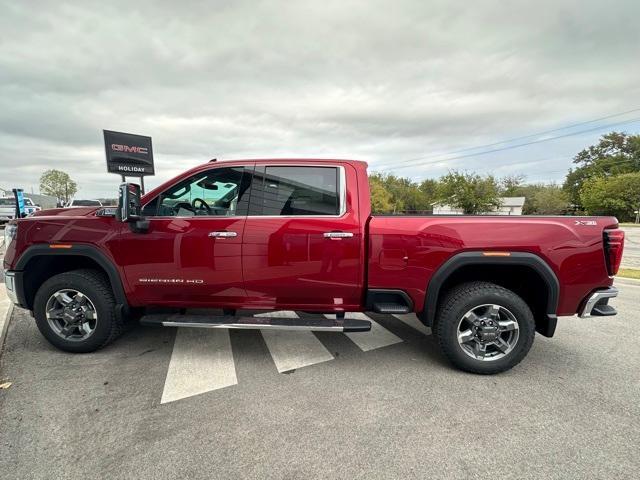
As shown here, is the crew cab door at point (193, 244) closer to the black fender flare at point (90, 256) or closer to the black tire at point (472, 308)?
the black fender flare at point (90, 256)

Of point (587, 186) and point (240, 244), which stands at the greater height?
point (587, 186)

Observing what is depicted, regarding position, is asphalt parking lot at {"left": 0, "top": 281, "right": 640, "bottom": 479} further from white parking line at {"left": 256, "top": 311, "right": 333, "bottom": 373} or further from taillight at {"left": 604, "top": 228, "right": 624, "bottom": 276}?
taillight at {"left": 604, "top": 228, "right": 624, "bottom": 276}

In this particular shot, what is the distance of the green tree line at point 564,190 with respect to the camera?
47.6 metres

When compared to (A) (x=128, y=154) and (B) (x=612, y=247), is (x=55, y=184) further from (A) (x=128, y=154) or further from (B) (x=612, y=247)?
(B) (x=612, y=247)

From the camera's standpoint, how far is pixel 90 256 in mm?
3234

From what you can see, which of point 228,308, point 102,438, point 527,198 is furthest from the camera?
point 527,198

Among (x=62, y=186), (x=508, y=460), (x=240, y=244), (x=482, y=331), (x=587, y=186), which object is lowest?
(x=508, y=460)

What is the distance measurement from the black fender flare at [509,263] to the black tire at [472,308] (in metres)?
0.19

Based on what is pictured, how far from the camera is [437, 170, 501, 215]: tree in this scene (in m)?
47.0

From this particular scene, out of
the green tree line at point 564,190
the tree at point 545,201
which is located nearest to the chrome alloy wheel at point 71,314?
the green tree line at point 564,190

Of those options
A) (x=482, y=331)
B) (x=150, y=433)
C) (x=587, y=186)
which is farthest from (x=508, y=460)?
(x=587, y=186)

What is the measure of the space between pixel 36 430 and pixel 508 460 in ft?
10.2

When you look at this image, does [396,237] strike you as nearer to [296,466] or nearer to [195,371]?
[296,466]

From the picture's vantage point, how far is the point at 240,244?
10.1ft
